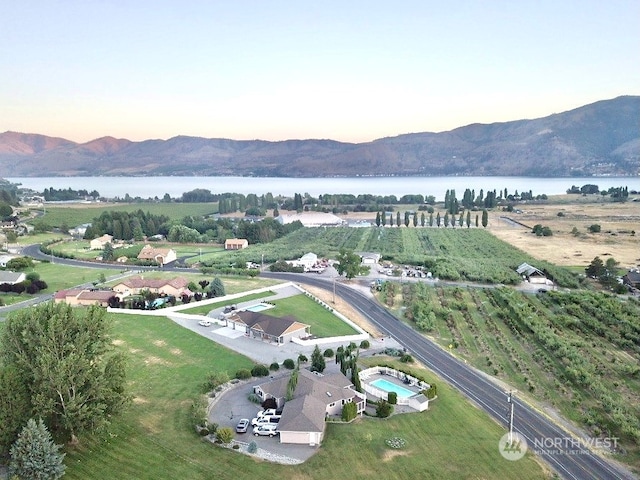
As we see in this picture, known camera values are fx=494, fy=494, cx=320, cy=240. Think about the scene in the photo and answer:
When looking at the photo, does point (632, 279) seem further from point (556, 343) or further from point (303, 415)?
point (303, 415)

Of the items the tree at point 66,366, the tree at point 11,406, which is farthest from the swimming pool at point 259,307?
the tree at point 11,406

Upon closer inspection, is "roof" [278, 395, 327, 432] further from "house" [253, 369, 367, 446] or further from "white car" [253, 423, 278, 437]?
"white car" [253, 423, 278, 437]

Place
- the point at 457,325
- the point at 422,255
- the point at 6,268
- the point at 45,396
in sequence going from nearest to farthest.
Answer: the point at 45,396 → the point at 457,325 → the point at 6,268 → the point at 422,255

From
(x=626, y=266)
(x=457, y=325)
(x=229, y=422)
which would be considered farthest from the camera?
(x=626, y=266)

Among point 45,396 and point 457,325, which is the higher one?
point 45,396

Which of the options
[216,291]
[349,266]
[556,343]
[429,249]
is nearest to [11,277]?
[216,291]

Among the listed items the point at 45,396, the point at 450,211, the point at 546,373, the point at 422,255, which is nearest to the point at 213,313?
the point at 45,396

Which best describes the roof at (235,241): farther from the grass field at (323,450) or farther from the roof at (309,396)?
the roof at (309,396)

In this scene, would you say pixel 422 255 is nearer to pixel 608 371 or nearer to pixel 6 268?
pixel 608 371
